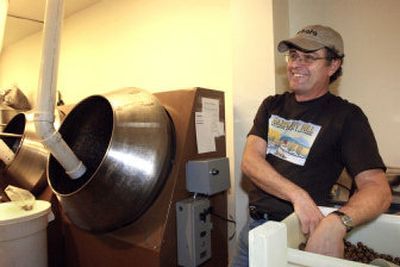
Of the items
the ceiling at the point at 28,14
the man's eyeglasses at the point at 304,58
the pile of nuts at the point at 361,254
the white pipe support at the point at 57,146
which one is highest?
the ceiling at the point at 28,14

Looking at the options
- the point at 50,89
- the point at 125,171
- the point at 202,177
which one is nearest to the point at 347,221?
the point at 202,177

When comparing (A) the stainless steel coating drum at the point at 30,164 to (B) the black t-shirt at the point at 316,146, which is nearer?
(B) the black t-shirt at the point at 316,146

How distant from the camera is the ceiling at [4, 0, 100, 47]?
9.11 feet

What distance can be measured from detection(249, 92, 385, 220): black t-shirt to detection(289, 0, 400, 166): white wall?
633 mm

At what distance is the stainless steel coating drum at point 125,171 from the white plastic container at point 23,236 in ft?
0.70

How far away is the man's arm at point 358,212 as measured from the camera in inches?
30.0

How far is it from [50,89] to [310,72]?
104 centimetres

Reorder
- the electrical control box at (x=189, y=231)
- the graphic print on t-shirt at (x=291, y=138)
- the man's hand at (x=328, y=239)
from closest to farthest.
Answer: the man's hand at (x=328, y=239) → the graphic print on t-shirt at (x=291, y=138) → the electrical control box at (x=189, y=231)

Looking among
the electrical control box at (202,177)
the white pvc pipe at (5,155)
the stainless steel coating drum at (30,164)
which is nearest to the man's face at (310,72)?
the electrical control box at (202,177)

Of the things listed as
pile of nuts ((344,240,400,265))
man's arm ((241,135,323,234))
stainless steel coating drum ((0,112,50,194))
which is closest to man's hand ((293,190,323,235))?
man's arm ((241,135,323,234))

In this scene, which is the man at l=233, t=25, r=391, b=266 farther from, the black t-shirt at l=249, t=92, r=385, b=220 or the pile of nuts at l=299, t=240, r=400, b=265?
the pile of nuts at l=299, t=240, r=400, b=265

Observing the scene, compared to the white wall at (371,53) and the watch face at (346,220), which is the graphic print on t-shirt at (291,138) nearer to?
the watch face at (346,220)

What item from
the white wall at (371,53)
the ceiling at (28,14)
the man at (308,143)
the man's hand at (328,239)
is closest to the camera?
the man's hand at (328,239)

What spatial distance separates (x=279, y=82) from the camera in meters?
1.61
